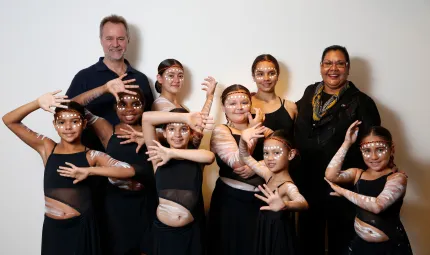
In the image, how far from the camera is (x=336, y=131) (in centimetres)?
295

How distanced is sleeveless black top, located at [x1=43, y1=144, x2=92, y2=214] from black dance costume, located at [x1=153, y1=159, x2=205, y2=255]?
423 millimetres

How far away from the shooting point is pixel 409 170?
3.52 metres

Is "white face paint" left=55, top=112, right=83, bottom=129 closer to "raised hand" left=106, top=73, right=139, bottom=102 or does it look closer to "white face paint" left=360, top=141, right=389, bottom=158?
"raised hand" left=106, top=73, right=139, bottom=102

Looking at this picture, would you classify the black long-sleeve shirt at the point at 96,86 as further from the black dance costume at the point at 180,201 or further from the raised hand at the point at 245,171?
the raised hand at the point at 245,171

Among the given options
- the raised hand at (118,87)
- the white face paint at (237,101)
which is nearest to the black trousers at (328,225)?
the white face paint at (237,101)

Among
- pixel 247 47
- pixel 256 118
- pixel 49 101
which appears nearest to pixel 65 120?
pixel 49 101

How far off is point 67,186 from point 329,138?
5.33ft

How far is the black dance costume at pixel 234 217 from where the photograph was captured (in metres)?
2.79

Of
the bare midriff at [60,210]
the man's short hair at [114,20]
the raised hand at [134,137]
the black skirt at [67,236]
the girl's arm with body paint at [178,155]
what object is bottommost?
the black skirt at [67,236]

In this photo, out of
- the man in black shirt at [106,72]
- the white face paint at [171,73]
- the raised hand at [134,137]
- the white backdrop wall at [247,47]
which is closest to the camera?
the raised hand at [134,137]

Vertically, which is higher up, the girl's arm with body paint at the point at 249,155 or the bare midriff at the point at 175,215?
the girl's arm with body paint at the point at 249,155

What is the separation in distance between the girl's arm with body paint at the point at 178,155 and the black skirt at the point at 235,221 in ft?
1.13

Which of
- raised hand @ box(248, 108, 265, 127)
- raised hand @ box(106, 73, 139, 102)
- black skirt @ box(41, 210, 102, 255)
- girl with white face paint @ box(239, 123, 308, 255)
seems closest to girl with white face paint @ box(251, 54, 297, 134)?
raised hand @ box(248, 108, 265, 127)

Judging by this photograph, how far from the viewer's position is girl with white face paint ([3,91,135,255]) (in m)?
2.61
